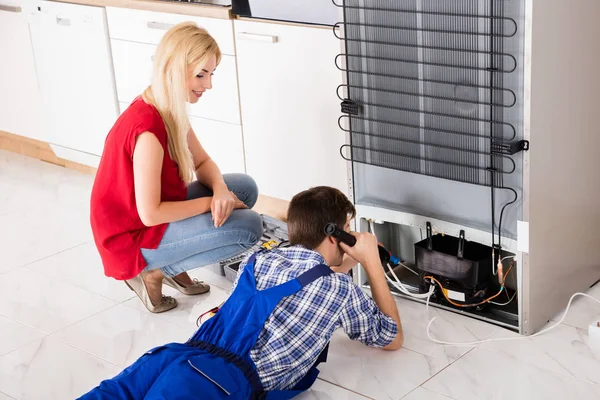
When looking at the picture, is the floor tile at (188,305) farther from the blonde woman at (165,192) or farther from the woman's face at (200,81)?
the woman's face at (200,81)

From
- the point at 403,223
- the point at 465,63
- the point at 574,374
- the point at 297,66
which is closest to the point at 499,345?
the point at 574,374

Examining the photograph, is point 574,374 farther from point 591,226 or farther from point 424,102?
point 424,102

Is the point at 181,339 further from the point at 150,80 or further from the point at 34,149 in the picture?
the point at 34,149

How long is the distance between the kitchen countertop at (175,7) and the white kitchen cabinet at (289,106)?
0.09m

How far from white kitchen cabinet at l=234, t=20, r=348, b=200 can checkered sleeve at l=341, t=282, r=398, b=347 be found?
76cm

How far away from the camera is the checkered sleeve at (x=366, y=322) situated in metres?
2.13

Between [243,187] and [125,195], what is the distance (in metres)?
0.46

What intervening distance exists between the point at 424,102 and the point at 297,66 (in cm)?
67

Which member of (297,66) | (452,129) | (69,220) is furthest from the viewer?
(69,220)

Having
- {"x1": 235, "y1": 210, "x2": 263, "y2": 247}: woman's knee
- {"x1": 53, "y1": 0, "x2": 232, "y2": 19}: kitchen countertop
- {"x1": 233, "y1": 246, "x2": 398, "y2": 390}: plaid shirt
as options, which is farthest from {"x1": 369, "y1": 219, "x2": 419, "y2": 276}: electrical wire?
{"x1": 53, "y1": 0, "x2": 232, "y2": 19}: kitchen countertop

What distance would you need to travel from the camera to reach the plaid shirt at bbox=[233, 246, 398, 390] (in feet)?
6.68

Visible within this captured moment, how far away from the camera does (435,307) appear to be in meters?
2.61

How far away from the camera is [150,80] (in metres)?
3.43

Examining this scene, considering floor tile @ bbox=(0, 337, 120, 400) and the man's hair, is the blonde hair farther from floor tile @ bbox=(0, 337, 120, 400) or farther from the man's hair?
floor tile @ bbox=(0, 337, 120, 400)
